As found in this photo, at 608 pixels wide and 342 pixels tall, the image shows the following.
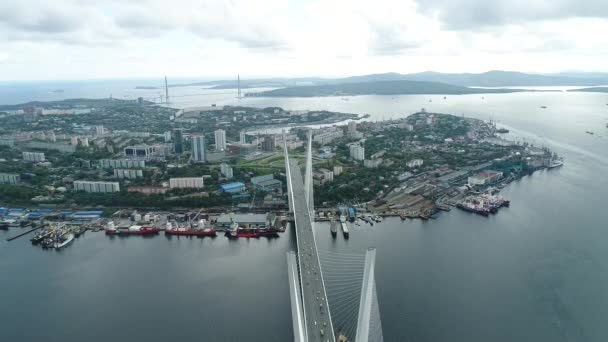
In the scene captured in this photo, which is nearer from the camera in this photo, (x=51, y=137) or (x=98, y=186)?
(x=98, y=186)

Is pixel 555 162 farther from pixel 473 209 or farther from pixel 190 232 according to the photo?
pixel 190 232

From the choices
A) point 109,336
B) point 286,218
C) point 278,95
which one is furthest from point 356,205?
point 278,95

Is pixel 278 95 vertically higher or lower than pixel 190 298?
higher

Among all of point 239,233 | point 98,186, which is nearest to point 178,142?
point 98,186

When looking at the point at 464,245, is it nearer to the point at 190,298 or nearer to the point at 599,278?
the point at 599,278

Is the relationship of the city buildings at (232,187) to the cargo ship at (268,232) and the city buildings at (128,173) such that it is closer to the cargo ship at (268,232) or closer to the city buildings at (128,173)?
the cargo ship at (268,232)

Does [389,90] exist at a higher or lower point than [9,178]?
higher

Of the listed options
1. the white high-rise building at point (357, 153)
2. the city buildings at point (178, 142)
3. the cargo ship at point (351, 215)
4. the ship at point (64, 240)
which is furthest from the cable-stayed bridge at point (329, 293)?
the city buildings at point (178, 142)
